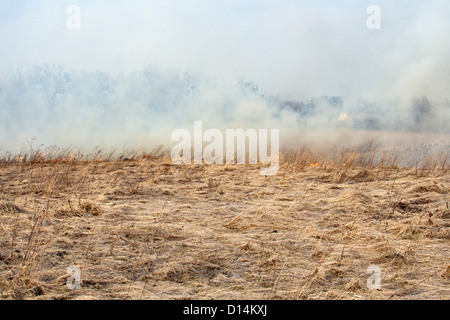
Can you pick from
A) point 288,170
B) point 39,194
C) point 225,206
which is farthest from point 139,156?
point 225,206

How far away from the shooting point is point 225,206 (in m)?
7.23

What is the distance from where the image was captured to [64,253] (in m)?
4.53

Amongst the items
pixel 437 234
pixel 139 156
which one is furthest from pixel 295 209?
pixel 139 156

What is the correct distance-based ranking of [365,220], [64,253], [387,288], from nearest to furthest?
[387,288] < [64,253] < [365,220]

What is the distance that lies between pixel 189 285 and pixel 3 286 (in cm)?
164

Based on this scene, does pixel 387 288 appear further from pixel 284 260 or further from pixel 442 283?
pixel 284 260

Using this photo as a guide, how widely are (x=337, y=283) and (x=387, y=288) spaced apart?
0.46m

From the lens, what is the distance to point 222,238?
535 cm

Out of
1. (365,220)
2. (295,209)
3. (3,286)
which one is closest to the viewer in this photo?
(3,286)

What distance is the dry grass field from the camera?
3.80m

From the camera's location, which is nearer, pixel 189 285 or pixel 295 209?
pixel 189 285

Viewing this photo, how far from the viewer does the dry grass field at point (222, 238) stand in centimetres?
380

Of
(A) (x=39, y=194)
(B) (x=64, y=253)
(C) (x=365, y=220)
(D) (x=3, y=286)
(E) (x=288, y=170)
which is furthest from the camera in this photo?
(E) (x=288, y=170)
